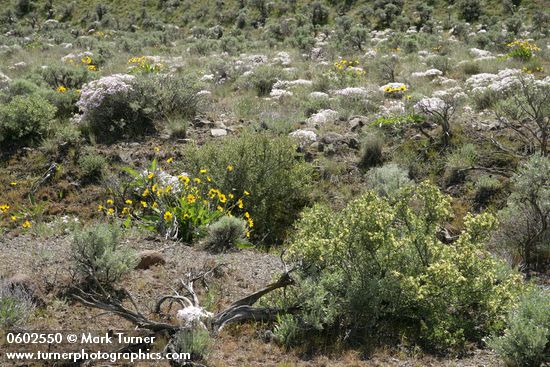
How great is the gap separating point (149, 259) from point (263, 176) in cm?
329

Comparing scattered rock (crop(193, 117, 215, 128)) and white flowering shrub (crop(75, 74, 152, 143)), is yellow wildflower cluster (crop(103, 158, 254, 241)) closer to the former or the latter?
white flowering shrub (crop(75, 74, 152, 143))

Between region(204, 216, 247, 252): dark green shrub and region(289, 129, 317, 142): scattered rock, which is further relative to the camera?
region(289, 129, 317, 142): scattered rock

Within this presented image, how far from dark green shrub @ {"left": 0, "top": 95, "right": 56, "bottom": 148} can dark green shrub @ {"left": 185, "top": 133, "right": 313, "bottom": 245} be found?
12.4ft

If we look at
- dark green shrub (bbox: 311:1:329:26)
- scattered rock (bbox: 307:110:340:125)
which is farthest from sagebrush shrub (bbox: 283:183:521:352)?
dark green shrub (bbox: 311:1:329:26)

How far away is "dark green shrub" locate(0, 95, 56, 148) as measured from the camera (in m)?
10.6

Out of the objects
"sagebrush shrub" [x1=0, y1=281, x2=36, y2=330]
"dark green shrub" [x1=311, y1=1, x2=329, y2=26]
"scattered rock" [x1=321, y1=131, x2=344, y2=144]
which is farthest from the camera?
"dark green shrub" [x1=311, y1=1, x2=329, y2=26]

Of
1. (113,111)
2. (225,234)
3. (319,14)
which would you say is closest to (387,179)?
(225,234)

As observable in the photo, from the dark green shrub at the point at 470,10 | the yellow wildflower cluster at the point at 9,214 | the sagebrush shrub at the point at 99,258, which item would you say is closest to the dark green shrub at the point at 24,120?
A: the yellow wildflower cluster at the point at 9,214

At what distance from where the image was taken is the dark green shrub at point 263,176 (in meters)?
8.70

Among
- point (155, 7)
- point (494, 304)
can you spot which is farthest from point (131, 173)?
point (155, 7)

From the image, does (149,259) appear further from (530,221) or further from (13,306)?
(530,221)

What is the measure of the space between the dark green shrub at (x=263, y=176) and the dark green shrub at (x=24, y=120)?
3.77 m

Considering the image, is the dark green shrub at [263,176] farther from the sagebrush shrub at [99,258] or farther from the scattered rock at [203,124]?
the sagebrush shrub at [99,258]

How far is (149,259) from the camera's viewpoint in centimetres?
603
